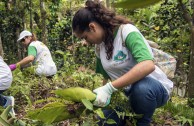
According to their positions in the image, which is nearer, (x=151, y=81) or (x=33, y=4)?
(x=151, y=81)

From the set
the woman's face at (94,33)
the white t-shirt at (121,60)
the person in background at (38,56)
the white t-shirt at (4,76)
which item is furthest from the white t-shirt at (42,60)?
the woman's face at (94,33)

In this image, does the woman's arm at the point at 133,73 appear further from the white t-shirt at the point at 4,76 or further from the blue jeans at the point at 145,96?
the white t-shirt at the point at 4,76

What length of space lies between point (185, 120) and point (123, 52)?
3.44 feet

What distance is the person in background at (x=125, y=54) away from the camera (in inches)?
80.9

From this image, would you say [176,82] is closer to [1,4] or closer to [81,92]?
[81,92]

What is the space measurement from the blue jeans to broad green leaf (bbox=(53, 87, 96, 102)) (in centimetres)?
38

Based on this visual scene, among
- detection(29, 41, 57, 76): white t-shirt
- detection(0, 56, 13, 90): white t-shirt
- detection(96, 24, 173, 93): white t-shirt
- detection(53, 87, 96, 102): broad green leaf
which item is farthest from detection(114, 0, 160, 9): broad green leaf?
detection(29, 41, 57, 76): white t-shirt

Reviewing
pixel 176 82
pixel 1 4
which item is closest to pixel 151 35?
pixel 176 82

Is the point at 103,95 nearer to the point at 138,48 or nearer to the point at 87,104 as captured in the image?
the point at 87,104

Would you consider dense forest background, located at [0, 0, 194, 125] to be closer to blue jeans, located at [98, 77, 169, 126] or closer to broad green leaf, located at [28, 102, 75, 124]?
broad green leaf, located at [28, 102, 75, 124]

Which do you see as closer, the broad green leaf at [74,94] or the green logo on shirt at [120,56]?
the broad green leaf at [74,94]

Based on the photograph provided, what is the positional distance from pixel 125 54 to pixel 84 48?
7.58 metres

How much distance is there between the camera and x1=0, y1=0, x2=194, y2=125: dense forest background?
313 centimetres

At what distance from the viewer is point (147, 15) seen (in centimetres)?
616
